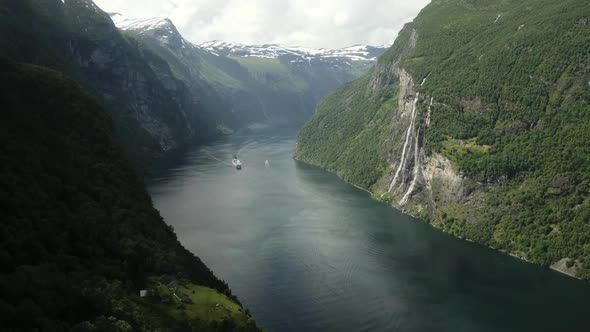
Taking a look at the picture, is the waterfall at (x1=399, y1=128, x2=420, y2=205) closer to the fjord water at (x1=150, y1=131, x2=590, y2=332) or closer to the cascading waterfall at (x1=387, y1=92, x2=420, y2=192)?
the cascading waterfall at (x1=387, y1=92, x2=420, y2=192)

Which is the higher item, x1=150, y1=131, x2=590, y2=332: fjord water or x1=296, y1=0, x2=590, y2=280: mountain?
x1=296, y1=0, x2=590, y2=280: mountain

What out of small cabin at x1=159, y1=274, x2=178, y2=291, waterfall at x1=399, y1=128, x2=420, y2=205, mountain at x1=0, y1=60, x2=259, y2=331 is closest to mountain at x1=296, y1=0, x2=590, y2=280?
waterfall at x1=399, y1=128, x2=420, y2=205

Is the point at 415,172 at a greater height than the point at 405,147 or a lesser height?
lesser

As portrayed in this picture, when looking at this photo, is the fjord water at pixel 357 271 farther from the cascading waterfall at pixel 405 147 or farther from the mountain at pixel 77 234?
the mountain at pixel 77 234

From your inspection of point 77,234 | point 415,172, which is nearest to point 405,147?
point 415,172

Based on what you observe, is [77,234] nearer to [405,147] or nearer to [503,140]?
[503,140]

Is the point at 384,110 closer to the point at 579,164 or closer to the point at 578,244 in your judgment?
the point at 579,164

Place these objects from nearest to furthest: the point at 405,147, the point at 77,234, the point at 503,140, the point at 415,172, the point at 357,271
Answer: the point at 77,234 < the point at 357,271 < the point at 503,140 < the point at 415,172 < the point at 405,147
